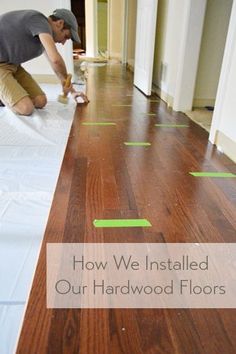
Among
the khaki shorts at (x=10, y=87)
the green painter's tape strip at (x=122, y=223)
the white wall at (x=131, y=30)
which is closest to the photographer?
the green painter's tape strip at (x=122, y=223)

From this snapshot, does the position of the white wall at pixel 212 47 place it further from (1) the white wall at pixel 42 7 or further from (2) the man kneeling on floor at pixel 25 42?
(1) the white wall at pixel 42 7

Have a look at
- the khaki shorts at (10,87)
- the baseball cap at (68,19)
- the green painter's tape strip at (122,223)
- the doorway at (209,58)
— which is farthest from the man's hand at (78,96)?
the green painter's tape strip at (122,223)

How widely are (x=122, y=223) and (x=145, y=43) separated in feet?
9.29

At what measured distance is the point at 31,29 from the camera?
2012 millimetres

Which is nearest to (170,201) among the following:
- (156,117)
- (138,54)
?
(156,117)

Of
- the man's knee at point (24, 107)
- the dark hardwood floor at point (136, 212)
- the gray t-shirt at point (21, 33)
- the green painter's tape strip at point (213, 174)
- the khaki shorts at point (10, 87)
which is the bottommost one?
the green painter's tape strip at point (213, 174)

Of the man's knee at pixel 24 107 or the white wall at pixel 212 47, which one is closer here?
the man's knee at pixel 24 107

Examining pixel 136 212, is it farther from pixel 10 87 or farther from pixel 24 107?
pixel 10 87

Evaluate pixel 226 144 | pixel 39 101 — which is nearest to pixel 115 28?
pixel 39 101

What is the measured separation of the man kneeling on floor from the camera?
200cm

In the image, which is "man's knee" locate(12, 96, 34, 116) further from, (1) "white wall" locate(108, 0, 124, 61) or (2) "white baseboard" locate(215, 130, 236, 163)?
(1) "white wall" locate(108, 0, 124, 61)

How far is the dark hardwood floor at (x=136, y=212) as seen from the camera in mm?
678

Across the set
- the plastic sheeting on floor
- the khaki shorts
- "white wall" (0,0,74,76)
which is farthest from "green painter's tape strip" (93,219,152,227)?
"white wall" (0,0,74,76)

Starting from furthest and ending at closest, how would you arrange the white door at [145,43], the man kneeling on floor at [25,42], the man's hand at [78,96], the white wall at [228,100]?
the white door at [145,43] < the man's hand at [78,96] < the man kneeling on floor at [25,42] < the white wall at [228,100]
